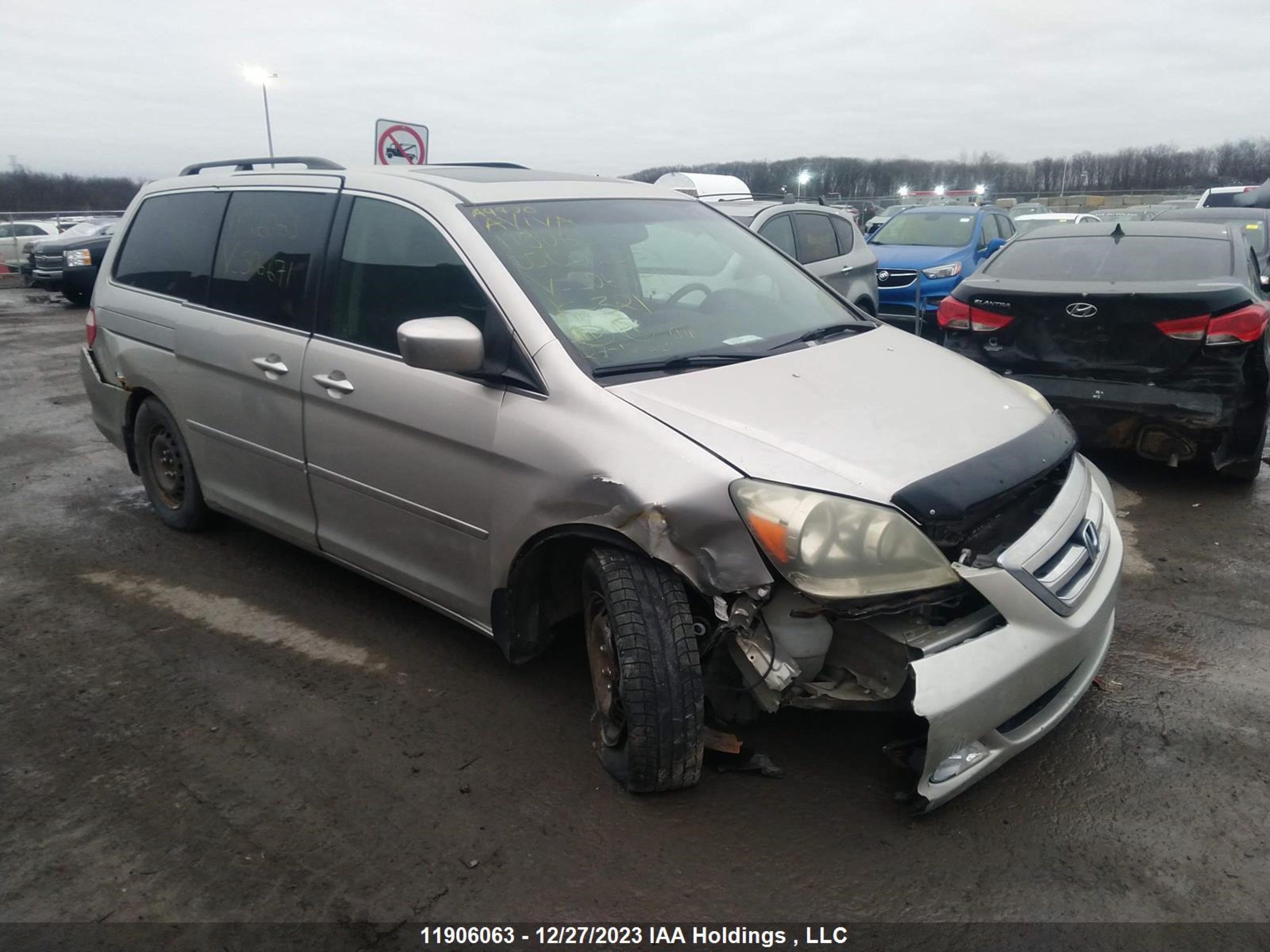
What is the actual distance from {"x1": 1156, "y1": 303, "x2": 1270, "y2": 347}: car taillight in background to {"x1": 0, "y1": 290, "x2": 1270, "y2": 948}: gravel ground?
4.59ft

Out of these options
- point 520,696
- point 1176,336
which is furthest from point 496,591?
point 1176,336

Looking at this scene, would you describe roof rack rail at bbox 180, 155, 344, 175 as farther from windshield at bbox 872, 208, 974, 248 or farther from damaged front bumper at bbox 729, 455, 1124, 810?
windshield at bbox 872, 208, 974, 248

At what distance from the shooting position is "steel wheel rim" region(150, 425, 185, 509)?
4.77 m

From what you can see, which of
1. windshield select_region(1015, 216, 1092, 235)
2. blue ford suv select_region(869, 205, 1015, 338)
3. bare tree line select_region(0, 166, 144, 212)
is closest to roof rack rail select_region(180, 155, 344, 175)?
blue ford suv select_region(869, 205, 1015, 338)

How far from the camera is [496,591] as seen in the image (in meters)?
3.13

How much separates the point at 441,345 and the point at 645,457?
774mm

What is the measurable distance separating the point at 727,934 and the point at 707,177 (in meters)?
14.7

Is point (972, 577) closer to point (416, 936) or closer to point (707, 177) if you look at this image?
point (416, 936)

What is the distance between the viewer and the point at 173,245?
4.54 m

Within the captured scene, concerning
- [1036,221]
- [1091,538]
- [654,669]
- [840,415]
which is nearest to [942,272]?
[1091,538]

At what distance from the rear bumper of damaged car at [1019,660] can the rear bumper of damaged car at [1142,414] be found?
2.61m

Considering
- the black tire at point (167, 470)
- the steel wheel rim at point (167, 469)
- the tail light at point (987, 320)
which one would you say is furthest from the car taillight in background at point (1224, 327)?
the steel wheel rim at point (167, 469)

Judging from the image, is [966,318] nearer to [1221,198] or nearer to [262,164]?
[262,164]

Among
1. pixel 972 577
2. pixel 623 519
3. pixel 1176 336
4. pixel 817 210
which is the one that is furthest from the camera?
pixel 817 210
